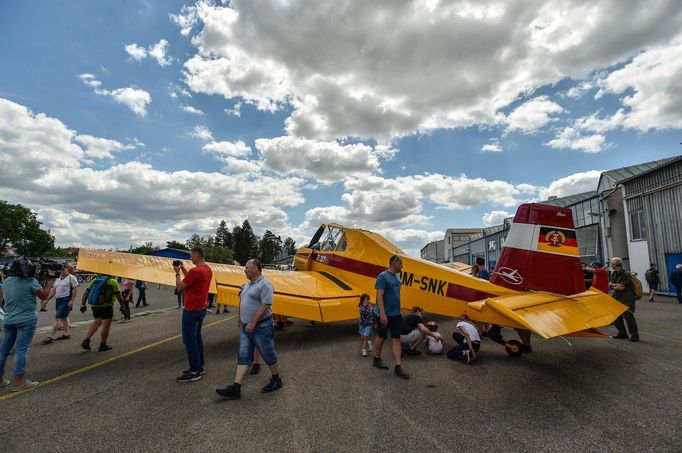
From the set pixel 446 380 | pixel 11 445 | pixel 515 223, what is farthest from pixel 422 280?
pixel 11 445

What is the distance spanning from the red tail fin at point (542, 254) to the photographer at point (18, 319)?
7.73 m

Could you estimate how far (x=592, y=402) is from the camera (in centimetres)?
415

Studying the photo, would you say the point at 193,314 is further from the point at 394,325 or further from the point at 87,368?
the point at 394,325

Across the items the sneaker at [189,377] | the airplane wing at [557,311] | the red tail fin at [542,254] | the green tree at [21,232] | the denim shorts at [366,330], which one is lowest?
the sneaker at [189,377]

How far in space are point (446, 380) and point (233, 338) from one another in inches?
213

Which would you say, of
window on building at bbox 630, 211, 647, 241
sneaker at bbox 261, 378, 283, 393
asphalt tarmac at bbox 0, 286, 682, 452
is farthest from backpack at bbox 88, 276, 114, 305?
window on building at bbox 630, 211, 647, 241

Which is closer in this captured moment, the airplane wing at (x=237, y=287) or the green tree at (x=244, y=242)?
the airplane wing at (x=237, y=287)

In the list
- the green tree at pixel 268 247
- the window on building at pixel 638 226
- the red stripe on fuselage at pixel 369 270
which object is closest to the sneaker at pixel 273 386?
the red stripe on fuselage at pixel 369 270

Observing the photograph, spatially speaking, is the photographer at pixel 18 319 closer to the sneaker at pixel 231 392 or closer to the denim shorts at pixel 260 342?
the sneaker at pixel 231 392

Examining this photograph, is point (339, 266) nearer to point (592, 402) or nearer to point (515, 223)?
point (515, 223)

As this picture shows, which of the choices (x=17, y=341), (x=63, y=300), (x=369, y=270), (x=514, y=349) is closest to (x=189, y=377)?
(x=17, y=341)

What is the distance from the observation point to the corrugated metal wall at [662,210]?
17.3 metres

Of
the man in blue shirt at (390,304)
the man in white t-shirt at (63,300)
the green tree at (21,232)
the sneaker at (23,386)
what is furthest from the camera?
the green tree at (21,232)

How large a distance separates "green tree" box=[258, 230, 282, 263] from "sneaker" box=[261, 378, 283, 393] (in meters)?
Result: 109
